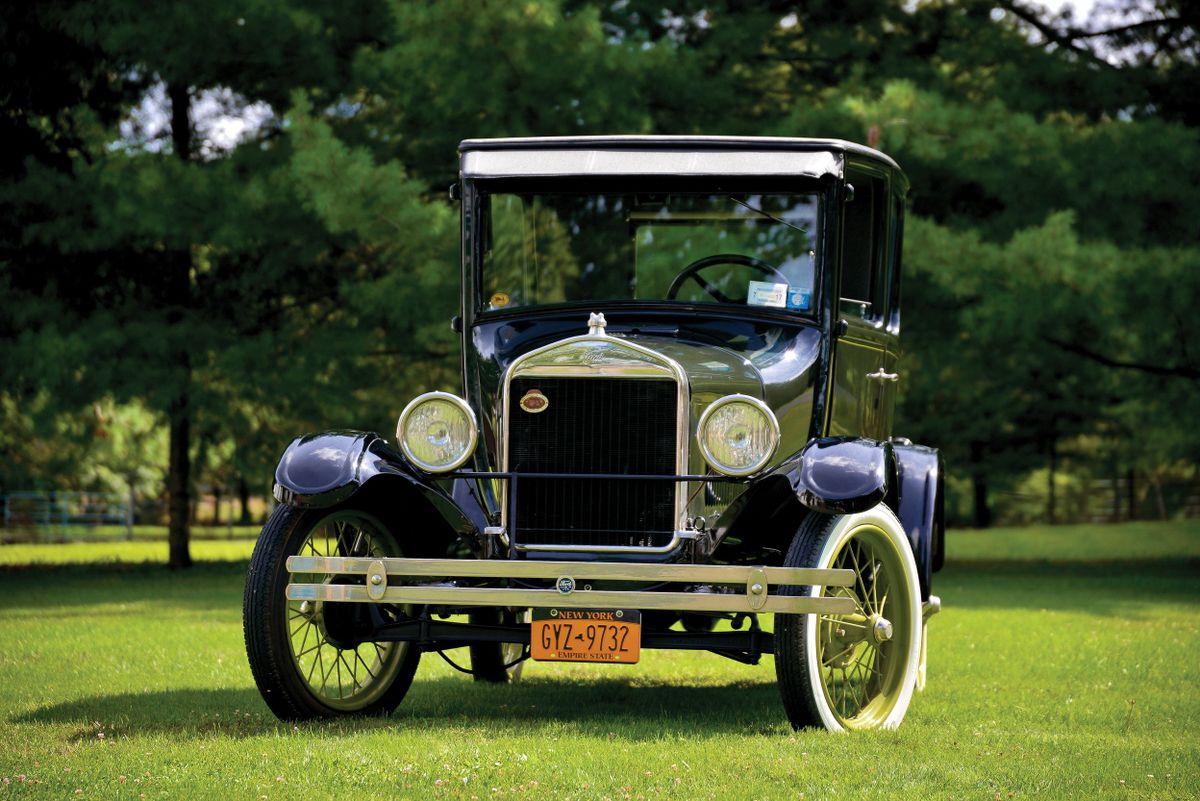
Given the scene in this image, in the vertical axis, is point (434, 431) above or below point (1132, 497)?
above

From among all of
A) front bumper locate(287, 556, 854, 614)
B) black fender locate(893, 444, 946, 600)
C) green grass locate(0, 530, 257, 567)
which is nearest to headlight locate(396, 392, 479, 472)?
front bumper locate(287, 556, 854, 614)

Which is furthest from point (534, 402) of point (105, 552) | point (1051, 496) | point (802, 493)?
point (1051, 496)

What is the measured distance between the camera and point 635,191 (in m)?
7.87

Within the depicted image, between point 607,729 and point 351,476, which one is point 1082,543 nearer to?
point 607,729

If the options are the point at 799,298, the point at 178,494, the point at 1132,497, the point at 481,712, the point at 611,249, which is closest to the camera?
the point at 481,712

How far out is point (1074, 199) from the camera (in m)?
16.7

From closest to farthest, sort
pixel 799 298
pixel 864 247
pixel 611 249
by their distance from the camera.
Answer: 1. pixel 799 298
2. pixel 611 249
3. pixel 864 247

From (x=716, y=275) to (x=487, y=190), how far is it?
1162mm

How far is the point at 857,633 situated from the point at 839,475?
2.77 feet

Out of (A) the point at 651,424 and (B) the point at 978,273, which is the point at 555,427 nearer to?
(A) the point at 651,424

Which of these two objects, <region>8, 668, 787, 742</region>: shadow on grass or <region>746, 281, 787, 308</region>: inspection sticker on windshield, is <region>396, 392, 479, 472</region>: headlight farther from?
<region>746, 281, 787, 308</region>: inspection sticker on windshield

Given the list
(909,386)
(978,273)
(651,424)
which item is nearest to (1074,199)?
(978,273)

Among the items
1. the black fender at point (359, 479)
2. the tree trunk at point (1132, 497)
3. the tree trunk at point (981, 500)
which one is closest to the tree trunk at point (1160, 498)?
the tree trunk at point (1132, 497)

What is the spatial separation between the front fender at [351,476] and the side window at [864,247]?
213 centimetres
